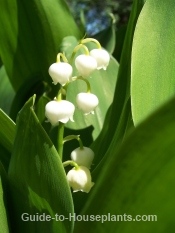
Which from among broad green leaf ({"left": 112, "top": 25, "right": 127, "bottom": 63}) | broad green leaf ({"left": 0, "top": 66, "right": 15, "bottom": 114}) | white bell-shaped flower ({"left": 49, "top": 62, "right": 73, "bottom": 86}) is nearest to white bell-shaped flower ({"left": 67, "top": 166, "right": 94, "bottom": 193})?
white bell-shaped flower ({"left": 49, "top": 62, "right": 73, "bottom": 86})

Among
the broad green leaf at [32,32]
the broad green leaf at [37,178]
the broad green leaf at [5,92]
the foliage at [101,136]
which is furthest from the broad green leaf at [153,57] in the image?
the broad green leaf at [5,92]

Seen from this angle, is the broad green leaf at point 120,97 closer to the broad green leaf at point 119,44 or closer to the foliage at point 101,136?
the foliage at point 101,136

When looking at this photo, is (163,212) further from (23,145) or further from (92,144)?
(92,144)

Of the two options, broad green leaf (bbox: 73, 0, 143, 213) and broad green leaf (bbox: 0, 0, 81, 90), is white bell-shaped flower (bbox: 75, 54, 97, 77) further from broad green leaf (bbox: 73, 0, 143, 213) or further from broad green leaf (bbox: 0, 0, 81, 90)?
broad green leaf (bbox: 0, 0, 81, 90)

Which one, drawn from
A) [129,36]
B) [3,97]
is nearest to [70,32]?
[3,97]

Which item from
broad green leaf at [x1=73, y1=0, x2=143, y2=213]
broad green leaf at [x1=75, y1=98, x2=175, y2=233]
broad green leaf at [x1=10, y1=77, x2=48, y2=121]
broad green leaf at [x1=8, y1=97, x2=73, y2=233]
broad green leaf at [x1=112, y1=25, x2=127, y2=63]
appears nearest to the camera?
broad green leaf at [x1=75, y1=98, x2=175, y2=233]
